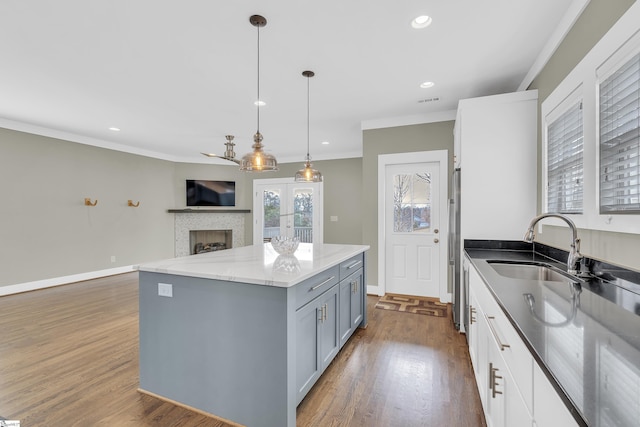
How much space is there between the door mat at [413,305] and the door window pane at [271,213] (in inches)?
148

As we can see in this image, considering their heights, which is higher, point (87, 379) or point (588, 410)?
point (588, 410)

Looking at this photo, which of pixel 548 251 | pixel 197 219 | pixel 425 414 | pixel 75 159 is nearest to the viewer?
pixel 425 414

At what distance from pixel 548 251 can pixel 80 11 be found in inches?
153

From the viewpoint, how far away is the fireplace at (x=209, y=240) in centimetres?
727

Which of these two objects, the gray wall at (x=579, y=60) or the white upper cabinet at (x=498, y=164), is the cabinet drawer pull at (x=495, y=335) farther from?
the white upper cabinet at (x=498, y=164)

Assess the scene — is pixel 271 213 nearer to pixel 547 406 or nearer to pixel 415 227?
pixel 415 227

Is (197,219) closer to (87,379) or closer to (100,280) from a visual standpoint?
(100,280)

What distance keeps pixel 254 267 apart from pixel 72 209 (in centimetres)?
501

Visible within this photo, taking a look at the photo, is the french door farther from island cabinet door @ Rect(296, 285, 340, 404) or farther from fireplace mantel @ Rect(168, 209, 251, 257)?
island cabinet door @ Rect(296, 285, 340, 404)

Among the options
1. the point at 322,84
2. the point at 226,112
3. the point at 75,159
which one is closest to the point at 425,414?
the point at 322,84

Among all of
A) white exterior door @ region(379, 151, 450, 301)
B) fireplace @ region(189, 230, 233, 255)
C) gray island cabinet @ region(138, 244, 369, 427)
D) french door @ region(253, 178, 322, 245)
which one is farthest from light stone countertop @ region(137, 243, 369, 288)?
fireplace @ region(189, 230, 233, 255)

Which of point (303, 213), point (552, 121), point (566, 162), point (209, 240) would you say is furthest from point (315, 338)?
point (209, 240)

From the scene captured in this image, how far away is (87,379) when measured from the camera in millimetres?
2211

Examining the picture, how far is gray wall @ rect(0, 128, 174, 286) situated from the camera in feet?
14.4
